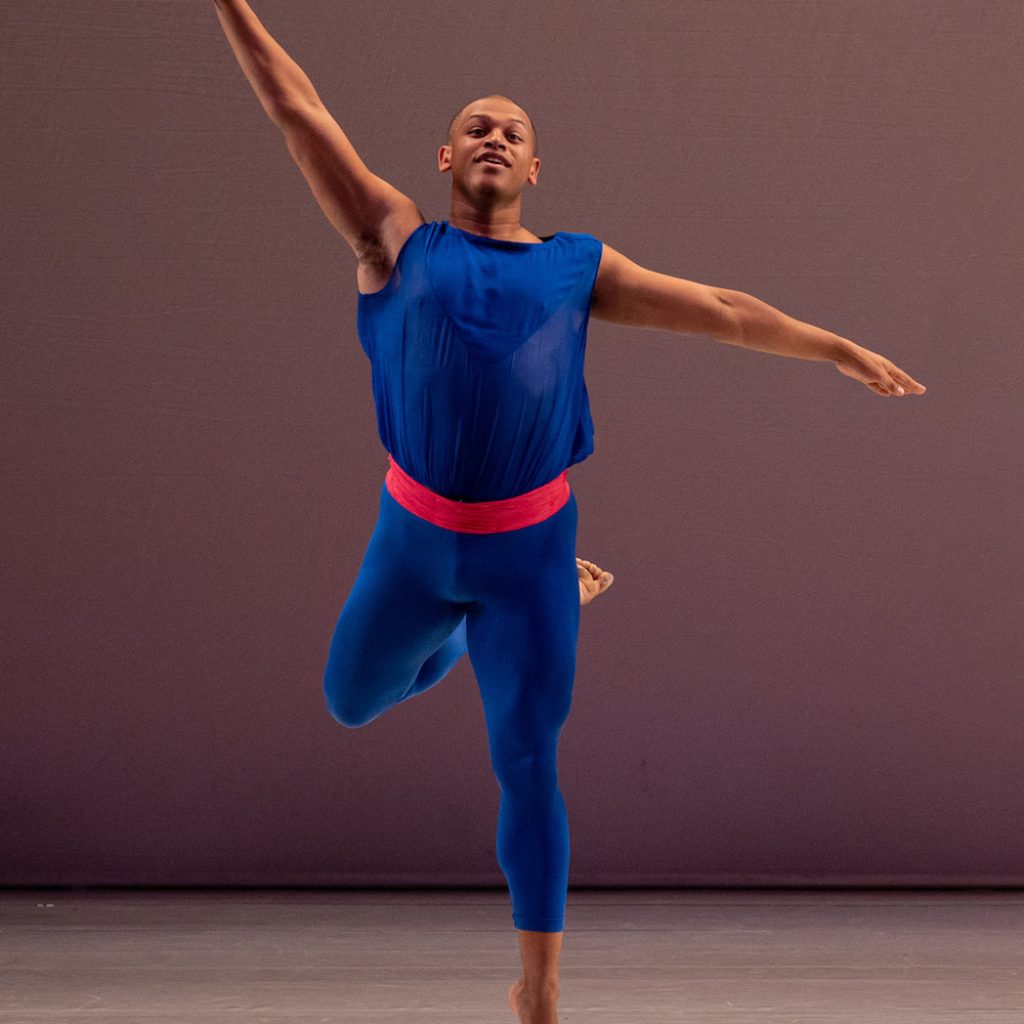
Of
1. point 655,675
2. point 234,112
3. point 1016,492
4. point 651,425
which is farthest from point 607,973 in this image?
point 234,112

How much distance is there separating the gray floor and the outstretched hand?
115cm

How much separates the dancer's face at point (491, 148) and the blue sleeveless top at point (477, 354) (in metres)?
0.08

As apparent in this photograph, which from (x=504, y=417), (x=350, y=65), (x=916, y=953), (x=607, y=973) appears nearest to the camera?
(x=504, y=417)

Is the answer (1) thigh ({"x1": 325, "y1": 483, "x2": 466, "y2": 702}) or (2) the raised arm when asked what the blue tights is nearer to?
(1) thigh ({"x1": 325, "y1": 483, "x2": 466, "y2": 702})

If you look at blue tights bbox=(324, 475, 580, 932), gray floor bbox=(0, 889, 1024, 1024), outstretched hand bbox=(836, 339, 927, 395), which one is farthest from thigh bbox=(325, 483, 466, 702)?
gray floor bbox=(0, 889, 1024, 1024)

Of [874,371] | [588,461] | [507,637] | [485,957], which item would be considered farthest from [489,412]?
[588,461]

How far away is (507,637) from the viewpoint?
6.63ft

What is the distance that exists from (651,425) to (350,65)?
3.72 feet

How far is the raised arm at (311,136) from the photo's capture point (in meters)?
1.95

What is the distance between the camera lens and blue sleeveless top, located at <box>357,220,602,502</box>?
1976 mm

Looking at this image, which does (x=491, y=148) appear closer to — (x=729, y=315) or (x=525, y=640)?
(x=729, y=315)

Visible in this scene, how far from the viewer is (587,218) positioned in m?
3.54

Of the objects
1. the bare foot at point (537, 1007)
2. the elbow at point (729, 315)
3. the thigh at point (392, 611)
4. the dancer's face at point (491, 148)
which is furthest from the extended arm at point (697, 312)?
the bare foot at point (537, 1007)

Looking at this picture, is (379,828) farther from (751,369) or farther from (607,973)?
(751,369)
